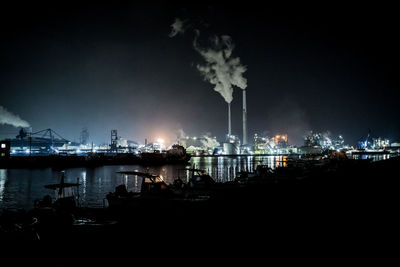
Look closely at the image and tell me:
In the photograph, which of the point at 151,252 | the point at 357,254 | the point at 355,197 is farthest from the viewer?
the point at 355,197

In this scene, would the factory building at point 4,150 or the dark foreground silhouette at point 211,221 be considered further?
the factory building at point 4,150

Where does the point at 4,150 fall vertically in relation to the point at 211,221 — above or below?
above

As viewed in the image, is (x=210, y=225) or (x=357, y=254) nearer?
(x=357, y=254)

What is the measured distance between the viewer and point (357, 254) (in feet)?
20.9

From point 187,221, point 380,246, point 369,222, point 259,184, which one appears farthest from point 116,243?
point 259,184

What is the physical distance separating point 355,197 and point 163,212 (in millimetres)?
10349

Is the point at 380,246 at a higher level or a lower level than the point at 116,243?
higher

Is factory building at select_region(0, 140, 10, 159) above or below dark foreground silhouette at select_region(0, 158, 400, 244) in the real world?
above

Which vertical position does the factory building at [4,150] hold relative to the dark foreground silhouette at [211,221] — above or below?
above

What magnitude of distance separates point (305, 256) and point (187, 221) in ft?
18.1

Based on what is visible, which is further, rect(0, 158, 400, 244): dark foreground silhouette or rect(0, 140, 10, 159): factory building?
rect(0, 140, 10, 159): factory building

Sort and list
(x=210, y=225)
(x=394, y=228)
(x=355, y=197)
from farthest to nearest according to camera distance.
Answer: (x=355, y=197) → (x=210, y=225) → (x=394, y=228)

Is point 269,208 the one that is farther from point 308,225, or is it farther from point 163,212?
point 163,212

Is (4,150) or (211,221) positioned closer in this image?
(211,221)
